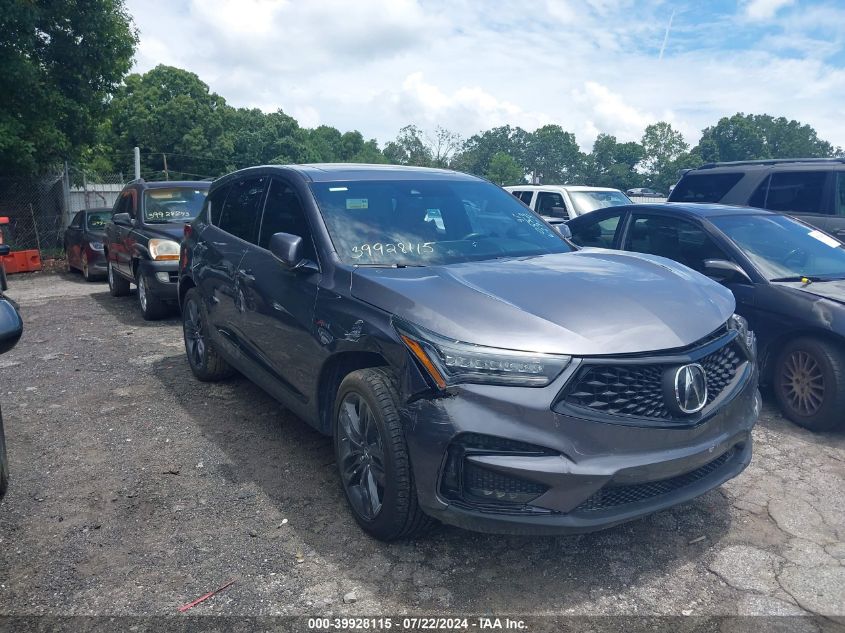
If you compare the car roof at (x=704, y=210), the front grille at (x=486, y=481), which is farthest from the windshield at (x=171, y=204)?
the front grille at (x=486, y=481)

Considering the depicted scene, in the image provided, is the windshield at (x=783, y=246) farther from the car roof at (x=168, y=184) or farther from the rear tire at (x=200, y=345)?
the car roof at (x=168, y=184)

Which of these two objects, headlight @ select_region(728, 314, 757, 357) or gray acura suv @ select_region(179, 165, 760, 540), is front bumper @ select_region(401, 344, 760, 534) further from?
headlight @ select_region(728, 314, 757, 357)

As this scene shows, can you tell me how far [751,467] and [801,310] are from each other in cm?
127

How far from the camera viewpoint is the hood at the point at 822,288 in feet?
15.6

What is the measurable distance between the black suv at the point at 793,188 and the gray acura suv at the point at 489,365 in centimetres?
573

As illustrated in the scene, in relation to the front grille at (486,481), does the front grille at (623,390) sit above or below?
above

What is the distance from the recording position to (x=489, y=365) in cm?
279

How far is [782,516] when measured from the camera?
3.59 metres

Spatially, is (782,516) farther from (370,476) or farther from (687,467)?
(370,476)

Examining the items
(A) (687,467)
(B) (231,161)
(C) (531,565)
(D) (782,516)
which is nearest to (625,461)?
(A) (687,467)

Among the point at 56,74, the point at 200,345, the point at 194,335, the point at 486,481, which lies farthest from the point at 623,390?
the point at 56,74

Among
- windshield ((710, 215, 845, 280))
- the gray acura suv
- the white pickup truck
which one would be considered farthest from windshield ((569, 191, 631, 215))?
the gray acura suv

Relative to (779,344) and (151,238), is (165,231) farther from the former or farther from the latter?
(779,344)

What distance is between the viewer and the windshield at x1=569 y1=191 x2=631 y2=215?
500 inches
